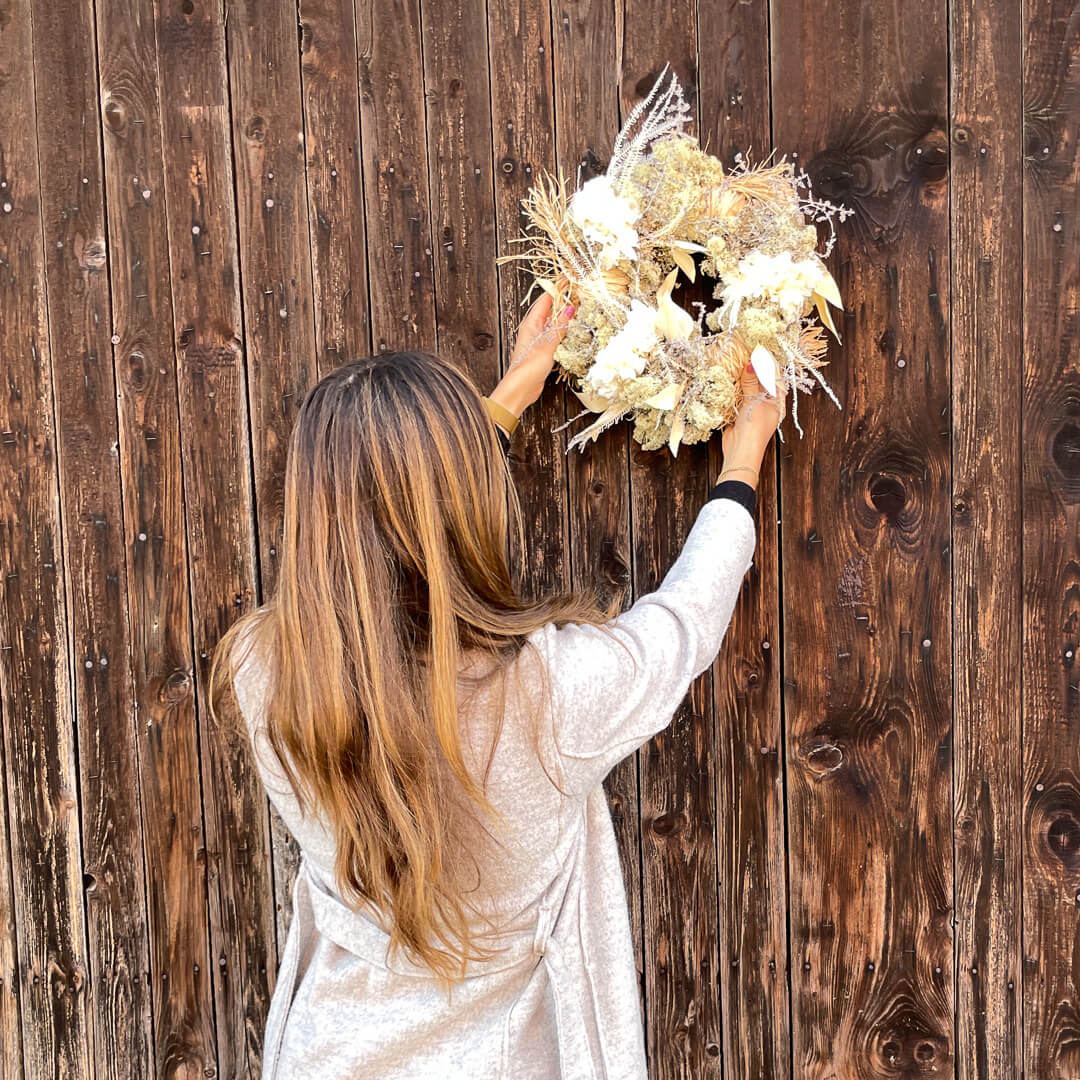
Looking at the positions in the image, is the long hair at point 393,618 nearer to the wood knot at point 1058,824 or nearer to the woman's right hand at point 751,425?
the woman's right hand at point 751,425

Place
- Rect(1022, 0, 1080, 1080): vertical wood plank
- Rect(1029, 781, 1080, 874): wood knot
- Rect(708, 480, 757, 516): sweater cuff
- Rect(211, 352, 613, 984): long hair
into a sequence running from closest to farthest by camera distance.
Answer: Rect(211, 352, 613, 984): long hair, Rect(708, 480, 757, 516): sweater cuff, Rect(1022, 0, 1080, 1080): vertical wood plank, Rect(1029, 781, 1080, 874): wood knot

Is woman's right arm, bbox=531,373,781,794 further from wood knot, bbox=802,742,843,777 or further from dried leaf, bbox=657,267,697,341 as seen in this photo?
wood knot, bbox=802,742,843,777

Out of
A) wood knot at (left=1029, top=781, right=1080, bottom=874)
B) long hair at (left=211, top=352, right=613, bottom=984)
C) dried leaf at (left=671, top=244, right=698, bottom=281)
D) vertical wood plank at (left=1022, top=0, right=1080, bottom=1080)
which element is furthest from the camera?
wood knot at (left=1029, top=781, right=1080, bottom=874)

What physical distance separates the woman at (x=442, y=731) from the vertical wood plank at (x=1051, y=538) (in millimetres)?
722

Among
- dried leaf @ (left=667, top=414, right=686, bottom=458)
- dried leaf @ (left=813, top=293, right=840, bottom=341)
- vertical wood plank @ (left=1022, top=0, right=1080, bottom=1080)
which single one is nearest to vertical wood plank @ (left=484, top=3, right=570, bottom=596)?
dried leaf @ (left=667, top=414, right=686, bottom=458)

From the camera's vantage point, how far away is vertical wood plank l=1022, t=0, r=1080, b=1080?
1652 mm

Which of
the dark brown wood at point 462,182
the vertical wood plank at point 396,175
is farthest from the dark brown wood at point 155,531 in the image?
the dark brown wood at point 462,182

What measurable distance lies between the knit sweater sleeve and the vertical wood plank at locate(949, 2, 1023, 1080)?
2.20 feet

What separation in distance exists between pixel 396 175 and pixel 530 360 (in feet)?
1.43

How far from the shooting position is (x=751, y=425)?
155 centimetres

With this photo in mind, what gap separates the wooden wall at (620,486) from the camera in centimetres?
168

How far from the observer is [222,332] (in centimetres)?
176

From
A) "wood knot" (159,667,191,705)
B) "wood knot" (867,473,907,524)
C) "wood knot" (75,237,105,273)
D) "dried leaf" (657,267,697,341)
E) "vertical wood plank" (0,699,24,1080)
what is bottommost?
"vertical wood plank" (0,699,24,1080)

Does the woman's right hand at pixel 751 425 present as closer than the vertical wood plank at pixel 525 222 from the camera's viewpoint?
Yes
